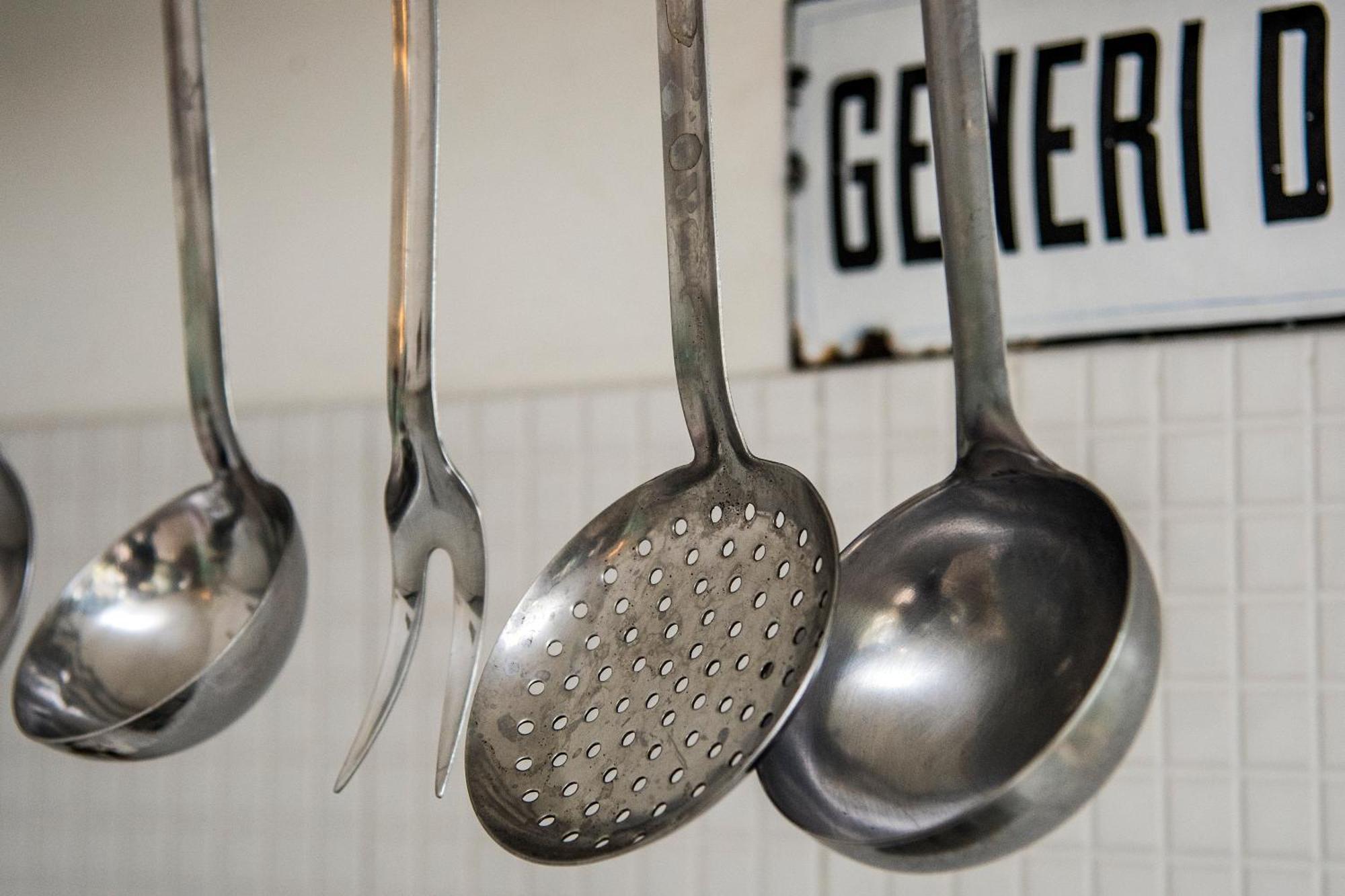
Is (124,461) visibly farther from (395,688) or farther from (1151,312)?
(1151,312)

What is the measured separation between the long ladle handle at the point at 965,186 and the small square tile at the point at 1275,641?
34cm

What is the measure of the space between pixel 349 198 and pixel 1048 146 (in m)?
0.54

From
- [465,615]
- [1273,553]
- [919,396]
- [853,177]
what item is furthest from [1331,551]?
[465,615]

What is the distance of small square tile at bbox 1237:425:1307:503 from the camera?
0.75 meters

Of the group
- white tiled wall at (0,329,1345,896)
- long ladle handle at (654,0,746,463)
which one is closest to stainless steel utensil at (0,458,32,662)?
white tiled wall at (0,329,1345,896)

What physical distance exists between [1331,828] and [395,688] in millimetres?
514

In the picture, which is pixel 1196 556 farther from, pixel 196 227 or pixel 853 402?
pixel 196 227

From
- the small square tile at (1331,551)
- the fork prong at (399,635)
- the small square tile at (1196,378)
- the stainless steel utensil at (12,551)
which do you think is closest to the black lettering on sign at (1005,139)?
the small square tile at (1196,378)

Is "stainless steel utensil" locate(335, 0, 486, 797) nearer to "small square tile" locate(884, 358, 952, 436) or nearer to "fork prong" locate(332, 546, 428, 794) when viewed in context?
"fork prong" locate(332, 546, 428, 794)

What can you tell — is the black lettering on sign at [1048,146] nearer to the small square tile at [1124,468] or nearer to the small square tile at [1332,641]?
the small square tile at [1124,468]

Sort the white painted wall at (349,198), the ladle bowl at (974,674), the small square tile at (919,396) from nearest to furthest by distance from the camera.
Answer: the ladle bowl at (974,674) < the small square tile at (919,396) < the white painted wall at (349,198)

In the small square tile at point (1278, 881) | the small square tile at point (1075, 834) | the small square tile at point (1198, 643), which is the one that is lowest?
the small square tile at point (1278, 881)

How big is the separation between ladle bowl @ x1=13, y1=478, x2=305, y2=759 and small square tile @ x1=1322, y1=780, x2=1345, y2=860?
0.55 m

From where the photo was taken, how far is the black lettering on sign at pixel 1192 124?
2.52ft
